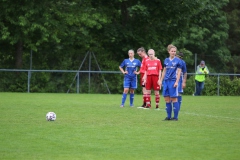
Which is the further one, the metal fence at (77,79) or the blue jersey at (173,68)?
the metal fence at (77,79)

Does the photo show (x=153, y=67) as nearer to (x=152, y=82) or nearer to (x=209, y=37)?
(x=152, y=82)

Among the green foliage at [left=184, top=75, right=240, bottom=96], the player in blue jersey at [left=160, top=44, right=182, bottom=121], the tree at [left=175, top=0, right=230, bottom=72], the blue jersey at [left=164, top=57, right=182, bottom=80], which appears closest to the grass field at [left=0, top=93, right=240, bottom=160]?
the player in blue jersey at [left=160, top=44, right=182, bottom=121]

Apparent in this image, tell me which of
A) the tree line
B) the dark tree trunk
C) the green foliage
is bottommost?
the green foliage

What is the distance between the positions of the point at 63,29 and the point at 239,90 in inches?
413

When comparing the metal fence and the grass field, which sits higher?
the metal fence

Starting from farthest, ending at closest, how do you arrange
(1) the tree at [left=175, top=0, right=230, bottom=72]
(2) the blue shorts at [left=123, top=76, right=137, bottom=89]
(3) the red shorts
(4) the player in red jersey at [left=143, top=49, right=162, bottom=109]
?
(1) the tree at [left=175, top=0, right=230, bottom=72], (2) the blue shorts at [left=123, top=76, right=137, bottom=89], (3) the red shorts, (4) the player in red jersey at [left=143, top=49, right=162, bottom=109]

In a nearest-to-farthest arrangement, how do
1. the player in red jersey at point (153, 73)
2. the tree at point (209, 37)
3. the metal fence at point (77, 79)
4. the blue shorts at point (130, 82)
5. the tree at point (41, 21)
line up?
the player in red jersey at point (153, 73) → the blue shorts at point (130, 82) → the tree at point (41, 21) → the metal fence at point (77, 79) → the tree at point (209, 37)

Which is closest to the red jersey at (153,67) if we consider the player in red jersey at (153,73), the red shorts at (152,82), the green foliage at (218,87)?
the player in red jersey at (153,73)

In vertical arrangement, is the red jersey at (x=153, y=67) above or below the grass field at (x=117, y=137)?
above

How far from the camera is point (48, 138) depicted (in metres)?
11.3

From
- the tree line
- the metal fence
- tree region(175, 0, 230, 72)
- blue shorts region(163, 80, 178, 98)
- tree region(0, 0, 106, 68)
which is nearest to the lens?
blue shorts region(163, 80, 178, 98)

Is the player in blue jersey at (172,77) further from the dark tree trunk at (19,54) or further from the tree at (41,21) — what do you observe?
the dark tree trunk at (19,54)

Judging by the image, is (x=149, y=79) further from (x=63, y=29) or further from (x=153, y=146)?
(x=63, y=29)

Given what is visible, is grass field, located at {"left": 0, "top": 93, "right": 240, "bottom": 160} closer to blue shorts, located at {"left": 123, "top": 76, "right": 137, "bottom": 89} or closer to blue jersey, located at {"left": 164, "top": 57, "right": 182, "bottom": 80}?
blue jersey, located at {"left": 164, "top": 57, "right": 182, "bottom": 80}
